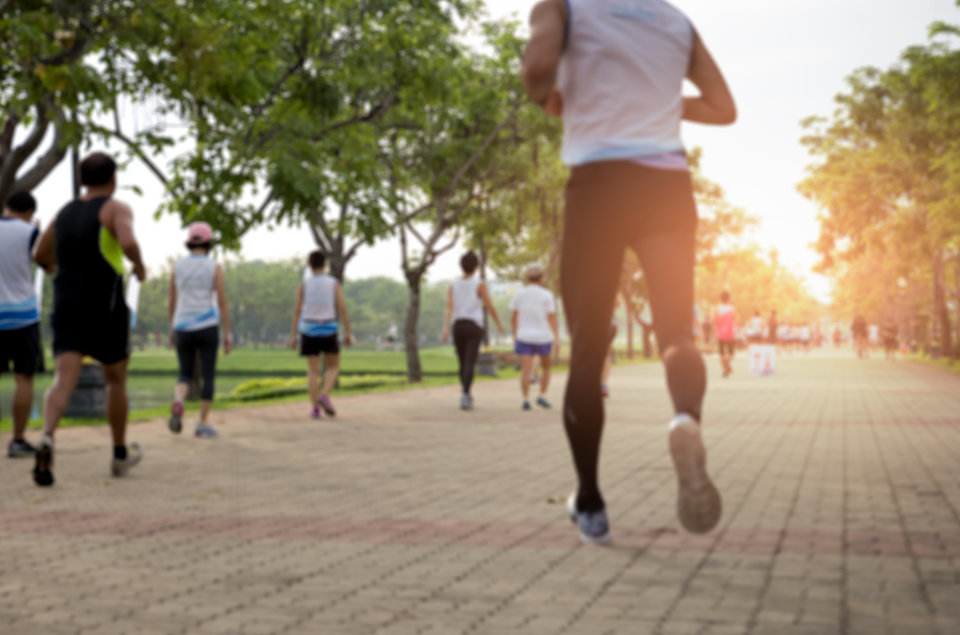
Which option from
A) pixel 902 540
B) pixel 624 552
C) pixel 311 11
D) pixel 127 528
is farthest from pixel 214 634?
pixel 311 11

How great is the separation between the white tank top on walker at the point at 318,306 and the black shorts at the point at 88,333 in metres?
5.57

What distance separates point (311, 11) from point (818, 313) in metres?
174

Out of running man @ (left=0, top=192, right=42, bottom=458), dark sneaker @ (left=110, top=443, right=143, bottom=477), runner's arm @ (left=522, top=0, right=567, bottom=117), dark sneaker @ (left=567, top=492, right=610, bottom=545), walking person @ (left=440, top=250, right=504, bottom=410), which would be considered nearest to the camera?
Answer: runner's arm @ (left=522, top=0, right=567, bottom=117)

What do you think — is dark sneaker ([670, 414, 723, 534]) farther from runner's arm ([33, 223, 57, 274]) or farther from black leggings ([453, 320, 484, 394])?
black leggings ([453, 320, 484, 394])

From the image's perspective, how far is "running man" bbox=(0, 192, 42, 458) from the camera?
8422 mm

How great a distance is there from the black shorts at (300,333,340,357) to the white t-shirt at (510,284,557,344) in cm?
266

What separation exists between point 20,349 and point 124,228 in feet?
7.07

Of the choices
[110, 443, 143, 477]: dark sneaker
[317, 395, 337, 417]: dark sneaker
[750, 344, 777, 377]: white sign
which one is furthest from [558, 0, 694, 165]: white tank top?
[750, 344, 777, 377]: white sign

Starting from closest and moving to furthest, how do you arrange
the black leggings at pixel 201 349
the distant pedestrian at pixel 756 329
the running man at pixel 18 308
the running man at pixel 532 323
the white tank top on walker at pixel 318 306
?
the running man at pixel 18 308
the black leggings at pixel 201 349
the white tank top on walker at pixel 318 306
the running man at pixel 532 323
the distant pedestrian at pixel 756 329

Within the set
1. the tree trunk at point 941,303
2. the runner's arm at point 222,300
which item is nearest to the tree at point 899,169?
the tree trunk at point 941,303

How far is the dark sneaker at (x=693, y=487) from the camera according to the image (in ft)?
12.0

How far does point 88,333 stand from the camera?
6.95m

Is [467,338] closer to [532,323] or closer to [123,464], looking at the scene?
[532,323]

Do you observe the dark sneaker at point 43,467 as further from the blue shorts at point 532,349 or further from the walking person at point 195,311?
the blue shorts at point 532,349
